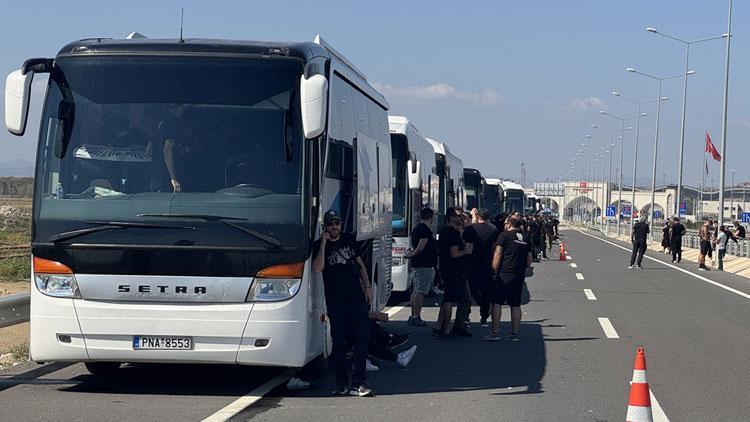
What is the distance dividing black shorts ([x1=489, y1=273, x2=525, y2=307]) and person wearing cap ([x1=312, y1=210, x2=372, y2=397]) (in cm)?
510

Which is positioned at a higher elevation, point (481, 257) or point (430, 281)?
point (481, 257)

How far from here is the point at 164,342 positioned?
964 centimetres

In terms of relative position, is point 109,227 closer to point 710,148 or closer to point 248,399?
point 248,399

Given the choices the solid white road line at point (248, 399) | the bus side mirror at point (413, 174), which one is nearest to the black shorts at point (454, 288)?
the solid white road line at point (248, 399)

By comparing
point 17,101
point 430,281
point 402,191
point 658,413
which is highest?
point 17,101

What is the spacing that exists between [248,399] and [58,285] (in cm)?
196

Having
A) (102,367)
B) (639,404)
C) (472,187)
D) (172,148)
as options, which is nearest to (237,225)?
(172,148)

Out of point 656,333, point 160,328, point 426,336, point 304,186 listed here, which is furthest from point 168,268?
point 656,333

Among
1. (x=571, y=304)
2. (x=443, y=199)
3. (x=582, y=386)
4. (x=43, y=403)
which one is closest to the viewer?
(x=43, y=403)

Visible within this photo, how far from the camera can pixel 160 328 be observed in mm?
9602

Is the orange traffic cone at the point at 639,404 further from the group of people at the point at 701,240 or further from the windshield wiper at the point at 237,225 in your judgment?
the group of people at the point at 701,240

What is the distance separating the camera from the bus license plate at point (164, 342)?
9633 millimetres

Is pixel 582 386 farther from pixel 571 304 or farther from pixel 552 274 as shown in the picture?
pixel 552 274

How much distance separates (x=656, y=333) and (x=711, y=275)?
1889 centimetres
